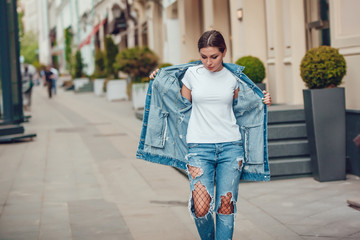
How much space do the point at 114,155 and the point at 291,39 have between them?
383cm

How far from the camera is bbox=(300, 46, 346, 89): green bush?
25.1 ft

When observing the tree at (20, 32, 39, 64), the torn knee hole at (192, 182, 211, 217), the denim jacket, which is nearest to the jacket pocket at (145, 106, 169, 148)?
the denim jacket

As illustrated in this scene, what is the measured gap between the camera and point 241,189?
752 cm

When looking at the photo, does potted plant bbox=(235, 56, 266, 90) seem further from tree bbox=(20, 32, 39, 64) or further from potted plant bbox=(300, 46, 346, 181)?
tree bbox=(20, 32, 39, 64)

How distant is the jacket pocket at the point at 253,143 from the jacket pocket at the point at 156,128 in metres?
0.58

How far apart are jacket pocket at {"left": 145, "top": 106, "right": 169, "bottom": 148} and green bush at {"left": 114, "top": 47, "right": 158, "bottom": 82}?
614 inches

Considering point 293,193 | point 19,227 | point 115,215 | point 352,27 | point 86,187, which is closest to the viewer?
point 19,227

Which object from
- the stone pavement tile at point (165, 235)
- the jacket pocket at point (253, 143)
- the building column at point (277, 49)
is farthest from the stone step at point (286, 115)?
the jacket pocket at point (253, 143)

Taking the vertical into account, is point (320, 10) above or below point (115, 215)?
above

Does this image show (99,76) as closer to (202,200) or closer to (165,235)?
(165,235)

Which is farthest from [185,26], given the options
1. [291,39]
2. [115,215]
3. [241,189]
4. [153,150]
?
[153,150]

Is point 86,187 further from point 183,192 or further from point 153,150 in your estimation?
point 153,150

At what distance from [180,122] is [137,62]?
15750 millimetres

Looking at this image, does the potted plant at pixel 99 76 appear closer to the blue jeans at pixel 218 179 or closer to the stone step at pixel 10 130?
the stone step at pixel 10 130
